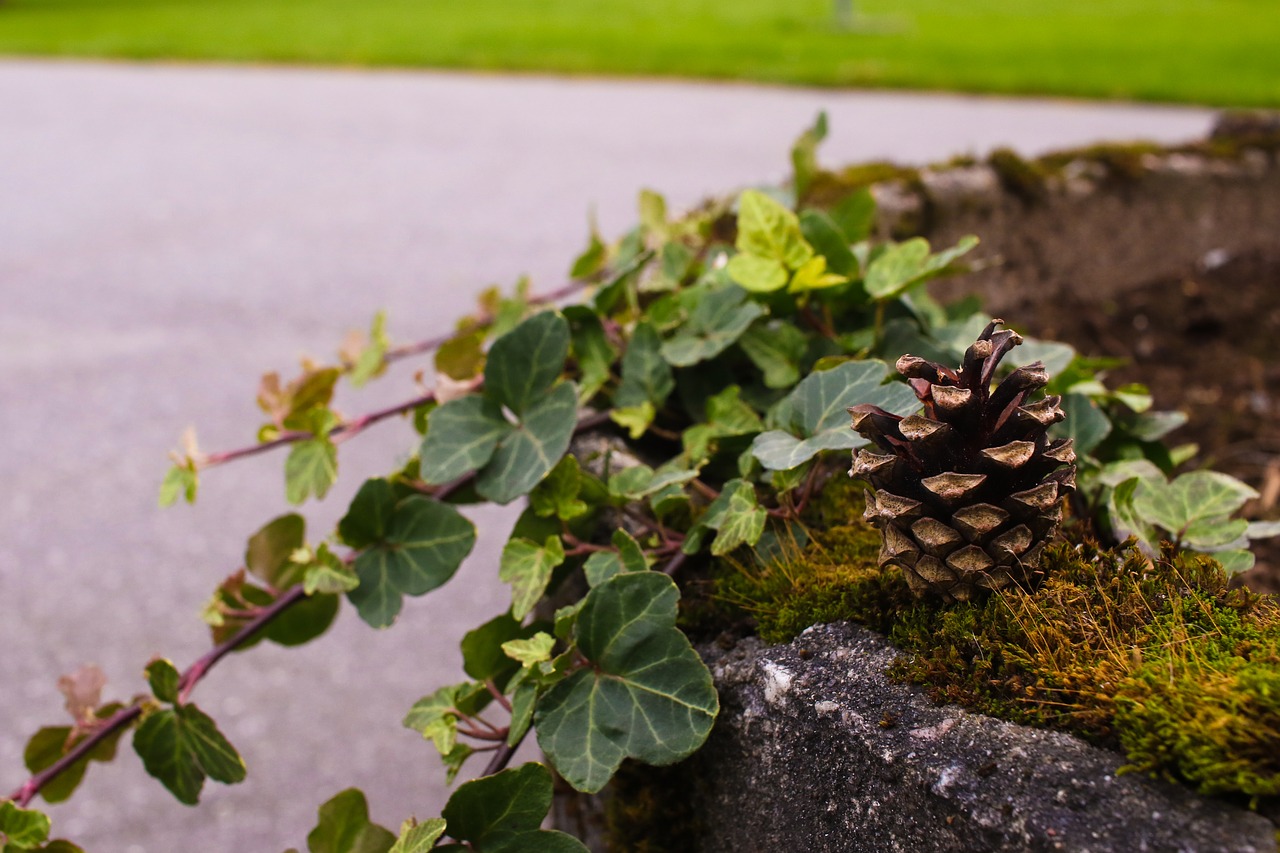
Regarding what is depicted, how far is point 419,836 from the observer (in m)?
0.83

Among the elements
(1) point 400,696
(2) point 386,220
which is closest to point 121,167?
(2) point 386,220

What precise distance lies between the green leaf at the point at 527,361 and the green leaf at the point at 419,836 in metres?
0.44

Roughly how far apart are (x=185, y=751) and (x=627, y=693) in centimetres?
53

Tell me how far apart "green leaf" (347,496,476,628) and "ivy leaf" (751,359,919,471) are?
1.12ft

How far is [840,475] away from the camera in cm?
109

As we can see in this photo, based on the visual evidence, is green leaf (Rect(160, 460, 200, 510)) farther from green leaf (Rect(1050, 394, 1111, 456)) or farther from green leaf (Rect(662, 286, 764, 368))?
green leaf (Rect(1050, 394, 1111, 456))

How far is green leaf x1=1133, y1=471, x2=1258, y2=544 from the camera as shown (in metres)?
1.00

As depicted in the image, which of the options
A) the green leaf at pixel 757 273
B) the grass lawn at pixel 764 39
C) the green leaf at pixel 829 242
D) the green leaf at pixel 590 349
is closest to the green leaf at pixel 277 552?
the green leaf at pixel 590 349

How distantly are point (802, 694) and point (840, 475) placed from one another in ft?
1.08

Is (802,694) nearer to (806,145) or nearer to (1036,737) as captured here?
(1036,737)

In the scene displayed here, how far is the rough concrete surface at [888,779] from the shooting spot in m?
0.63

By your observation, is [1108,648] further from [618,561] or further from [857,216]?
[857,216]

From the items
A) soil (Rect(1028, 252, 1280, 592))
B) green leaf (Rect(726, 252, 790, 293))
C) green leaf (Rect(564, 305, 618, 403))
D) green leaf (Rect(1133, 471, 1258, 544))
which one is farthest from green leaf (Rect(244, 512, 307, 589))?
soil (Rect(1028, 252, 1280, 592))

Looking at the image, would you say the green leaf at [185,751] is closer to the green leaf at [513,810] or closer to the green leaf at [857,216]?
the green leaf at [513,810]
